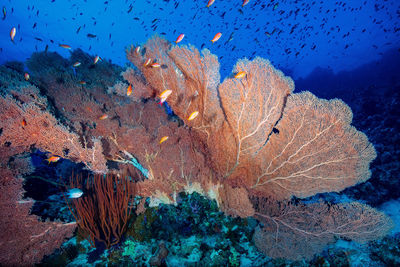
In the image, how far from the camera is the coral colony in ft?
10.2

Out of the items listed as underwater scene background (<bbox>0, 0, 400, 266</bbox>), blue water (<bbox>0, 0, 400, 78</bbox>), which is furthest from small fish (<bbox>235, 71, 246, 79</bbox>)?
blue water (<bbox>0, 0, 400, 78</bbox>)

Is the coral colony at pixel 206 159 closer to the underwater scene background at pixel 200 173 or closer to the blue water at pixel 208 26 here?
the underwater scene background at pixel 200 173

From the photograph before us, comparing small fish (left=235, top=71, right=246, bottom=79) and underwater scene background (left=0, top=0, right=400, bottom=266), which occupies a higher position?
small fish (left=235, top=71, right=246, bottom=79)

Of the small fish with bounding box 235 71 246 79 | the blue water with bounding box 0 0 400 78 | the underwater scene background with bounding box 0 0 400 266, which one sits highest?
the blue water with bounding box 0 0 400 78

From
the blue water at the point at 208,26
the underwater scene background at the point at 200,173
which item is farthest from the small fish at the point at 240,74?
the blue water at the point at 208,26

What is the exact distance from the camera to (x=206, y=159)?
4.10 metres

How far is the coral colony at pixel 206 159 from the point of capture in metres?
3.11

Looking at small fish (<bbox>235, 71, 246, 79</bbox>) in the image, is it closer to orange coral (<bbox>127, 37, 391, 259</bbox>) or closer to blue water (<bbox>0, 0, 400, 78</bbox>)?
orange coral (<bbox>127, 37, 391, 259</bbox>)

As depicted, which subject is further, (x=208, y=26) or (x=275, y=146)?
(x=208, y=26)

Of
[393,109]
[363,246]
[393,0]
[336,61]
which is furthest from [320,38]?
[363,246]

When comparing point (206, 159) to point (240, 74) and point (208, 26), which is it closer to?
point (240, 74)

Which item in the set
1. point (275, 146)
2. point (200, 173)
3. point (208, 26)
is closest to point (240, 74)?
point (275, 146)

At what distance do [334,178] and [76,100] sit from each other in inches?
241

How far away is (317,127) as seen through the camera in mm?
3002
